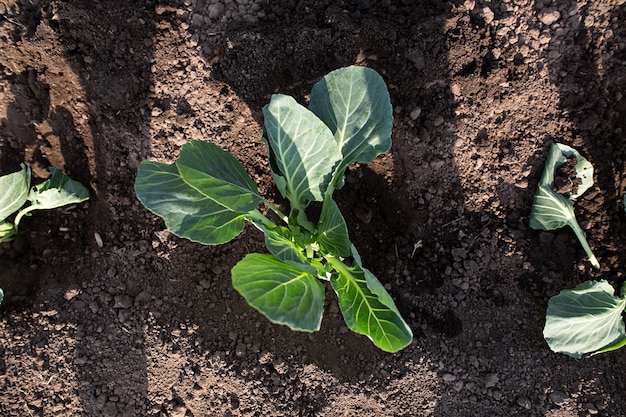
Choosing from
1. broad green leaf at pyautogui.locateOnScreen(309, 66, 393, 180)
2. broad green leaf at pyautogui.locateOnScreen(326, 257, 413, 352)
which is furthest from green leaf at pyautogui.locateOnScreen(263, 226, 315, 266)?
broad green leaf at pyautogui.locateOnScreen(309, 66, 393, 180)

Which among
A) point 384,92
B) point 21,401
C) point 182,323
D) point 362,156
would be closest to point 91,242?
point 182,323

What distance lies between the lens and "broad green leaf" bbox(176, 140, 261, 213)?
2.36m

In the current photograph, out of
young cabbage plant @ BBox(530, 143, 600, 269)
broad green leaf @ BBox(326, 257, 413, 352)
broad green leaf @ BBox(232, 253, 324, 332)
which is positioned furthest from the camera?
young cabbage plant @ BBox(530, 143, 600, 269)

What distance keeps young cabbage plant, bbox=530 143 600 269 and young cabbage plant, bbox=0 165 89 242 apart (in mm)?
2772

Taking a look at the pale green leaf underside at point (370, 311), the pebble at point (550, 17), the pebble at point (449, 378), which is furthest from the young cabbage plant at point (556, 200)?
the pale green leaf underside at point (370, 311)

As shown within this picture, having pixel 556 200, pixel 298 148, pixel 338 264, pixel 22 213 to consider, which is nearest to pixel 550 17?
pixel 556 200

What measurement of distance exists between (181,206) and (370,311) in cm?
109

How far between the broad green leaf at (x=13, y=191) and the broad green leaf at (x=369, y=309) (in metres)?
1.87

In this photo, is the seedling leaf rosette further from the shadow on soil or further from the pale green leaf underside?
the shadow on soil

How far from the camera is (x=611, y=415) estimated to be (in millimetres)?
2930

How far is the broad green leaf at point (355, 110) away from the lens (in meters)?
2.54

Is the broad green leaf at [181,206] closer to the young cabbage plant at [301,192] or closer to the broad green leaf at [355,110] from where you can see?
the young cabbage plant at [301,192]

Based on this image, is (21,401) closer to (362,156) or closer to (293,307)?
(293,307)

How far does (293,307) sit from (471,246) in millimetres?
1353
